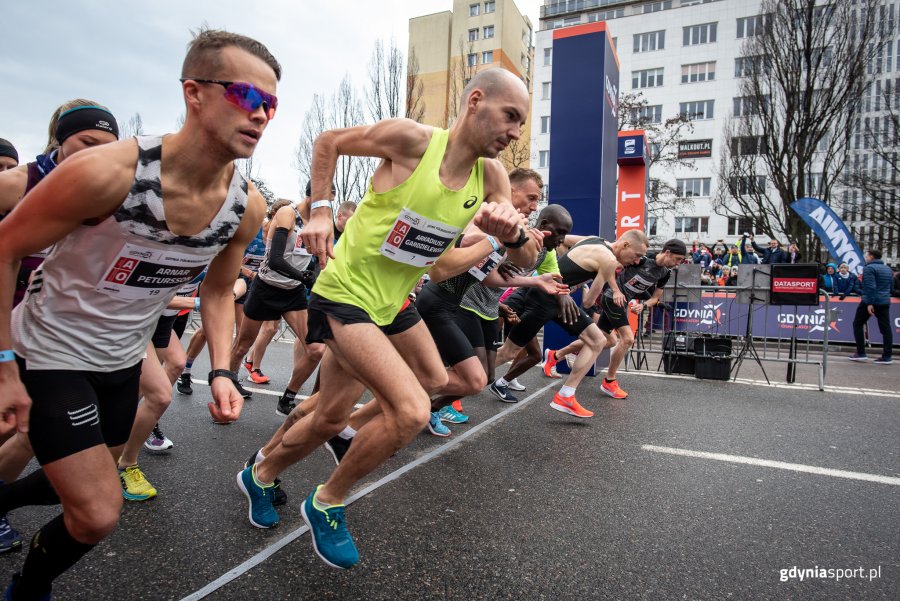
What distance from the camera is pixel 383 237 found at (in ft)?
8.31

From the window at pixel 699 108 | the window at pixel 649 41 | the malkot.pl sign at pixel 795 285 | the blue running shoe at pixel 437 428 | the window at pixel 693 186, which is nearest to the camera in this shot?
the blue running shoe at pixel 437 428

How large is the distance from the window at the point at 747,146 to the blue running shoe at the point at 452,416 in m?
22.1

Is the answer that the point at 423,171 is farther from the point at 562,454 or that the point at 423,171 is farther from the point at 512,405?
the point at 512,405

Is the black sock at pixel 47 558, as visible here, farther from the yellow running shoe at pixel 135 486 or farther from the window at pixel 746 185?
the window at pixel 746 185

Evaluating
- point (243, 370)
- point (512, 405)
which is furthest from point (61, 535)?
point (243, 370)

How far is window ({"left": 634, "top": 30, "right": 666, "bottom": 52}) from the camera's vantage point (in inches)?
1729

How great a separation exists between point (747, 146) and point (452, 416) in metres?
25.1

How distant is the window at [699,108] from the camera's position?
1638 inches

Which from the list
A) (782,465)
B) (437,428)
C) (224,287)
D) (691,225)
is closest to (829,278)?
(782,465)

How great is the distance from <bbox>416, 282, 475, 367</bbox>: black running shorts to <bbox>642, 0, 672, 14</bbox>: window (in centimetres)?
5035

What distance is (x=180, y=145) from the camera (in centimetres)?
181

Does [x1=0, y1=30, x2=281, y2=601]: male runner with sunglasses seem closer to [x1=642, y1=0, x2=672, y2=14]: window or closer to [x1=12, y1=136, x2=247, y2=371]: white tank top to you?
[x1=12, y1=136, x2=247, y2=371]: white tank top

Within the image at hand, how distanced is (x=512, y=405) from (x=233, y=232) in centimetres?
414

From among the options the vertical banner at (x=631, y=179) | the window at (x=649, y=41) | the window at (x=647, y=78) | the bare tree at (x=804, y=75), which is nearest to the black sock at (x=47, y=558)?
the vertical banner at (x=631, y=179)
